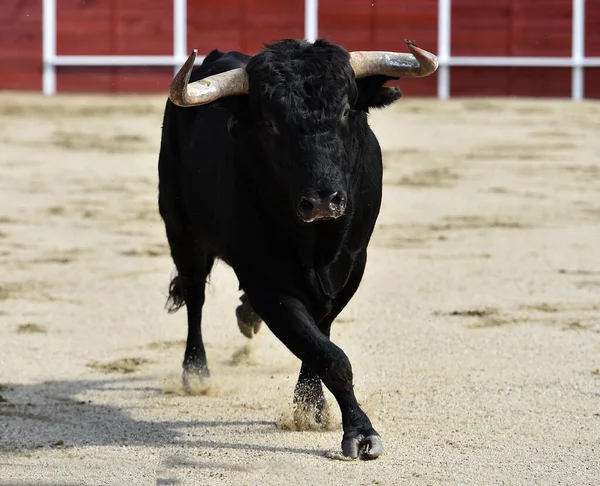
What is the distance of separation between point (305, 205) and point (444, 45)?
9462mm

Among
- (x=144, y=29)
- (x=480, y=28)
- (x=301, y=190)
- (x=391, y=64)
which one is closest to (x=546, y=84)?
(x=480, y=28)

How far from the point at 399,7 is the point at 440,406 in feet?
29.2

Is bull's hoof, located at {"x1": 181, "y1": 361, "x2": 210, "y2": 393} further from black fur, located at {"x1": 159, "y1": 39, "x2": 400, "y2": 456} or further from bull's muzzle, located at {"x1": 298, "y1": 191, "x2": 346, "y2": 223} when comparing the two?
bull's muzzle, located at {"x1": 298, "y1": 191, "x2": 346, "y2": 223}

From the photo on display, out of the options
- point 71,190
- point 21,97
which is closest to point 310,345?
point 71,190

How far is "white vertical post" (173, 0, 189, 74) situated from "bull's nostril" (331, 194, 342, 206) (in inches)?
373

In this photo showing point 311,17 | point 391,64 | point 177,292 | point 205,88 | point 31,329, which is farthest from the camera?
point 311,17

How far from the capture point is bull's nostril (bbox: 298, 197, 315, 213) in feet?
9.43

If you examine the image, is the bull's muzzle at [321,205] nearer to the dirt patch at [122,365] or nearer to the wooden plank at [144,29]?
the dirt patch at [122,365]

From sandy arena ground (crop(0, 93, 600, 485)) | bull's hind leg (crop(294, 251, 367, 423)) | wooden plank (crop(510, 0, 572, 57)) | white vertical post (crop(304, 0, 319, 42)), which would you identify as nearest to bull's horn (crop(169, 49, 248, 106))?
bull's hind leg (crop(294, 251, 367, 423))

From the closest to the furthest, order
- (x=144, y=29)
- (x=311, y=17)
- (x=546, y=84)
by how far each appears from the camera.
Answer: (x=546, y=84) → (x=311, y=17) → (x=144, y=29)

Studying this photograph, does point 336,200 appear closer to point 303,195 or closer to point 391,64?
point 303,195

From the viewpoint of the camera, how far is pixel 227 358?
434 centimetres

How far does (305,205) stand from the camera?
2891mm

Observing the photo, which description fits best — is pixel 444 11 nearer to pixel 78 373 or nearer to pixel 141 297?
pixel 141 297
